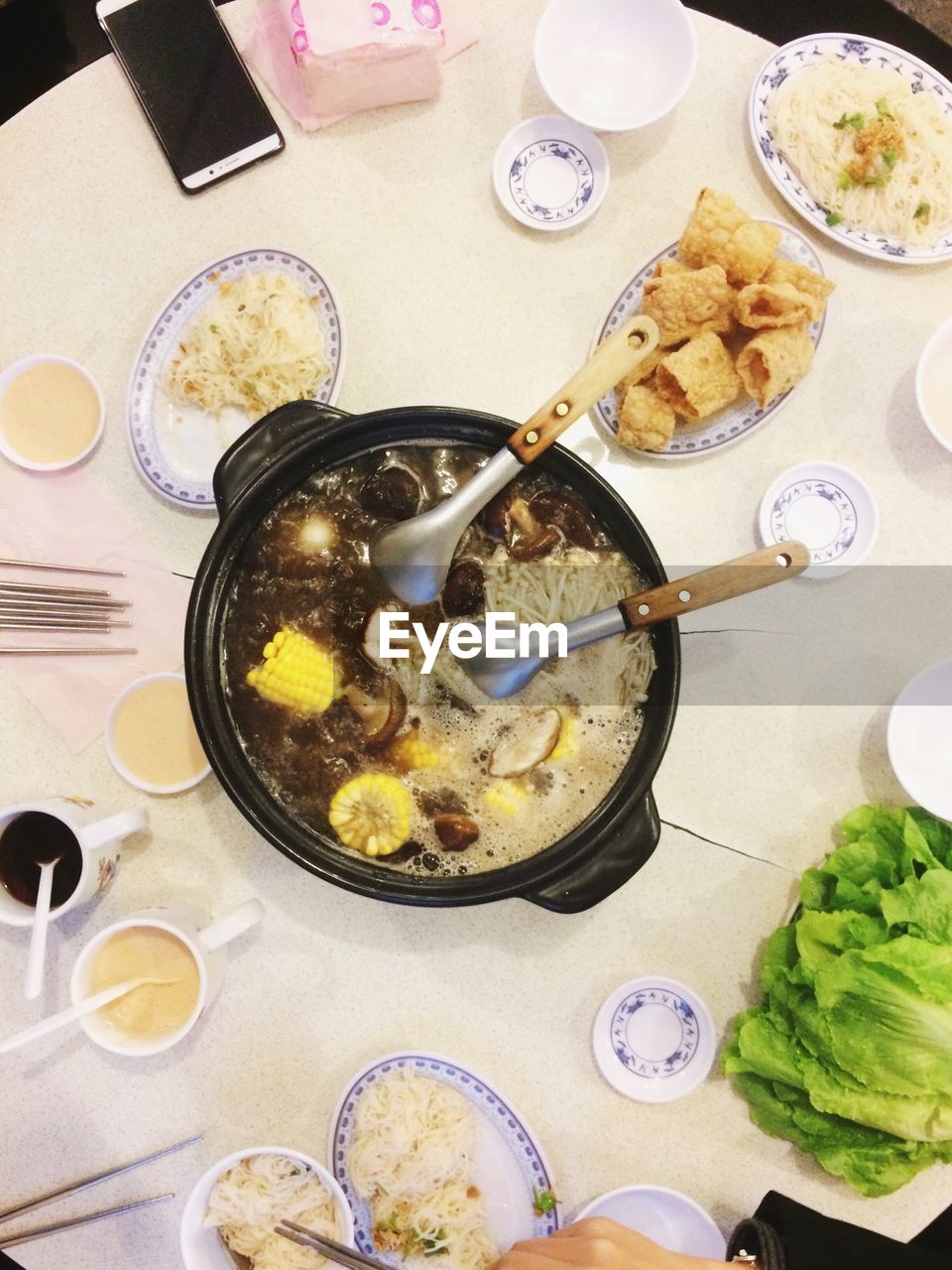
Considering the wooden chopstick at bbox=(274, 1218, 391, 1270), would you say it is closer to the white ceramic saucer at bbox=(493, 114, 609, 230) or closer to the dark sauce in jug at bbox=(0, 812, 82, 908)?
the dark sauce in jug at bbox=(0, 812, 82, 908)

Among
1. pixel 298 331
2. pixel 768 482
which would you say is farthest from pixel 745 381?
pixel 298 331

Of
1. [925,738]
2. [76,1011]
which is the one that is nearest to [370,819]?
[76,1011]

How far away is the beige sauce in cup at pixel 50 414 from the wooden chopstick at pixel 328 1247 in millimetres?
1803

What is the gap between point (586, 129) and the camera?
224cm

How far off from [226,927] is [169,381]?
49.7 inches

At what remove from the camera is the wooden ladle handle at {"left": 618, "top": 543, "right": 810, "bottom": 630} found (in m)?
1.71

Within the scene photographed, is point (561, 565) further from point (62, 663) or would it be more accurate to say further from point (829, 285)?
point (62, 663)

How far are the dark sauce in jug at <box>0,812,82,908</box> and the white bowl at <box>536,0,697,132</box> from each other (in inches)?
79.3

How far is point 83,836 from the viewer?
196 cm

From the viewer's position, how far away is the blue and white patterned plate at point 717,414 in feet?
7.22

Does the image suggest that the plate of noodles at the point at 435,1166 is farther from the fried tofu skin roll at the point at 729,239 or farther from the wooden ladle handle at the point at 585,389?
the fried tofu skin roll at the point at 729,239

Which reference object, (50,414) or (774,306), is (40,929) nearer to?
(50,414)

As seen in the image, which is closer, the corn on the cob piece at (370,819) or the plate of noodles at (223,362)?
the corn on the cob piece at (370,819)

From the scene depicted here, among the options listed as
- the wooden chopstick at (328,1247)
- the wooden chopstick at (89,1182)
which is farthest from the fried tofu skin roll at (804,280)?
the wooden chopstick at (89,1182)
